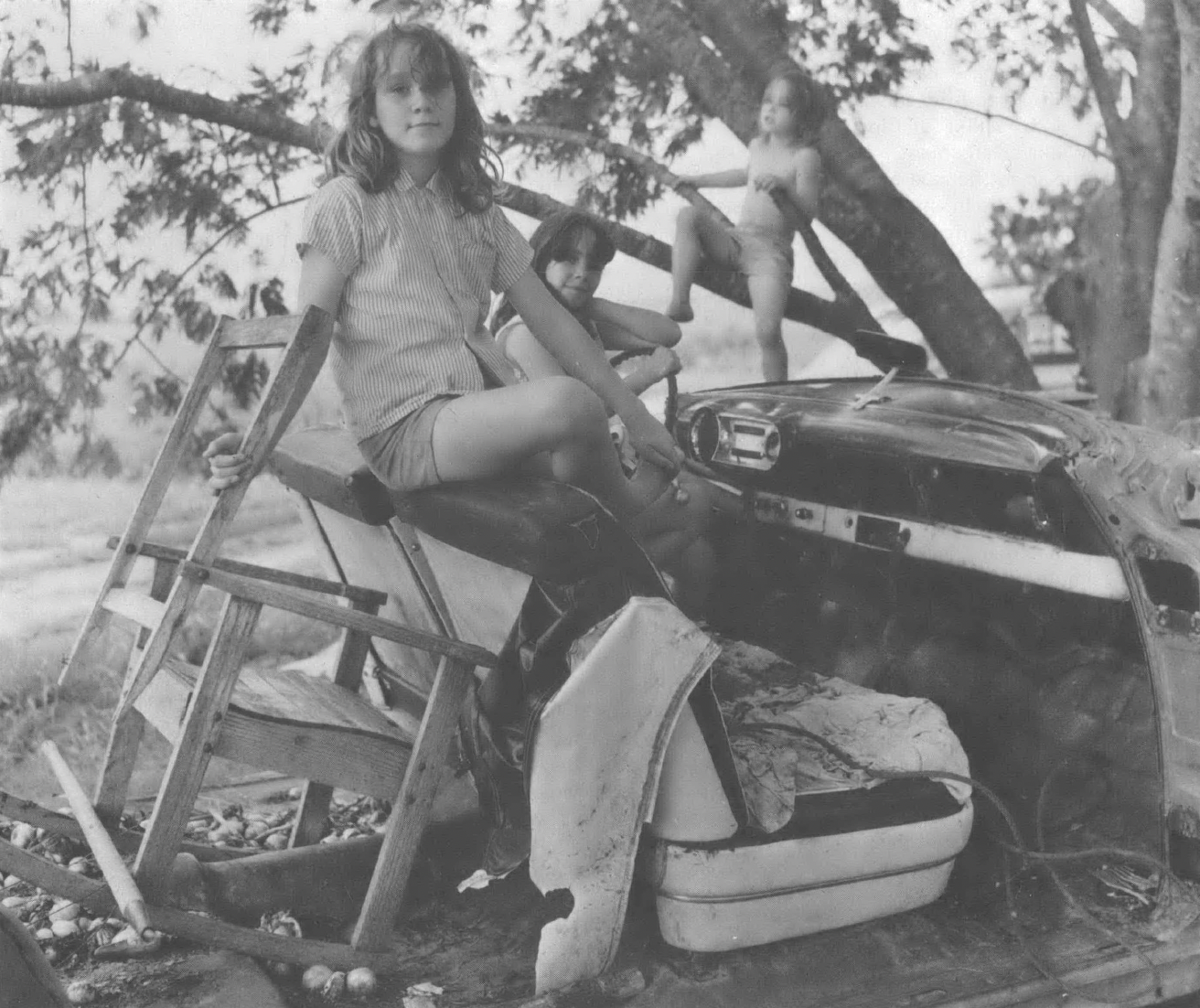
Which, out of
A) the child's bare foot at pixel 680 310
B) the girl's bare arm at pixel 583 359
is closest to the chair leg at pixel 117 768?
the girl's bare arm at pixel 583 359

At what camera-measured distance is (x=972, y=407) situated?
9.34ft

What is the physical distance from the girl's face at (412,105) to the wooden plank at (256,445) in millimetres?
494

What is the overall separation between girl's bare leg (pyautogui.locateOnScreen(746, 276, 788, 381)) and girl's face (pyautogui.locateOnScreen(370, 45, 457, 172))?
2.06m

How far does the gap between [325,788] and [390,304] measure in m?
1.24

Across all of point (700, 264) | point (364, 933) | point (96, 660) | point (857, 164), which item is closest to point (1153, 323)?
point (857, 164)

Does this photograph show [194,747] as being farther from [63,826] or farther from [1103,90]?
[1103,90]

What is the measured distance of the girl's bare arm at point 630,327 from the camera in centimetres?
342

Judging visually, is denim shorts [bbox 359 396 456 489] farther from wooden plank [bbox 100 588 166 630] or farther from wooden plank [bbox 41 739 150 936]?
wooden plank [bbox 41 739 150 936]

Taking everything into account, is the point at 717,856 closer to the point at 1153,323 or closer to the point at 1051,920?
the point at 1051,920

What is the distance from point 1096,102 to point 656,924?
3962mm

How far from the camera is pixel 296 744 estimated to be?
2172mm

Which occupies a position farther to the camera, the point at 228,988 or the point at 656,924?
the point at 656,924

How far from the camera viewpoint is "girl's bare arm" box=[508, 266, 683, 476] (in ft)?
8.68

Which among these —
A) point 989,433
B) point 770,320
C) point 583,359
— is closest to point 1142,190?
point 770,320
